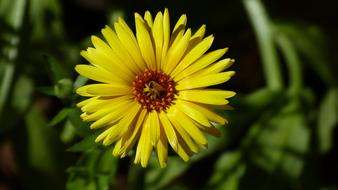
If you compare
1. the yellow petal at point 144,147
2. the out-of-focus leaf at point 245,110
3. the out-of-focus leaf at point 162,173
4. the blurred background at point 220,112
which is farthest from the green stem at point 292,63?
the yellow petal at point 144,147

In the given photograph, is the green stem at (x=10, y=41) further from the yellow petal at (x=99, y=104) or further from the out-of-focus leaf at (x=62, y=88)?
the yellow petal at (x=99, y=104)

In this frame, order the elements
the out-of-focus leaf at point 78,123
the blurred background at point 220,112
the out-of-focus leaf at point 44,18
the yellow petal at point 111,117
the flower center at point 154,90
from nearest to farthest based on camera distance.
Answer: the yellow petal at point 111,117
the flower center at point 154,90
the out-of-focus leaf at point 78,123
the blurred background at point 220,112
the out-of-focus leaf at point 44,18

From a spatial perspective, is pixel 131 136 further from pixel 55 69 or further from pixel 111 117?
pixel 55 69

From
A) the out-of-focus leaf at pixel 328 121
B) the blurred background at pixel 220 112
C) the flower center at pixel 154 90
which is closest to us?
the flower center at pixel 154 90

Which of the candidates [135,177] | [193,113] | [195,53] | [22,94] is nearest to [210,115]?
[193,113]

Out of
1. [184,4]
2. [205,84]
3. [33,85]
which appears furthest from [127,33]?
[184,4]

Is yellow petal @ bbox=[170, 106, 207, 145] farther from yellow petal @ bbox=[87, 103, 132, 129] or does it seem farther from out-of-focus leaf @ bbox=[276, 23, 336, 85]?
out-of-focus leaf @ bbox=[276, 23, 336, 85]

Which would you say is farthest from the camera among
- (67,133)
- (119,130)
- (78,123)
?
(67,133)
